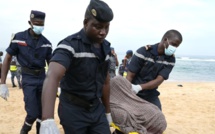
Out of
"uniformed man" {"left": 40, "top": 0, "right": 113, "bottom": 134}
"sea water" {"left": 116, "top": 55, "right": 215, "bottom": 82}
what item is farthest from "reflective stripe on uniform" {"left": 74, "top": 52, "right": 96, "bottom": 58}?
"sea water" {"left": 116, "top": 55, "right": 215, "bottom": 82}

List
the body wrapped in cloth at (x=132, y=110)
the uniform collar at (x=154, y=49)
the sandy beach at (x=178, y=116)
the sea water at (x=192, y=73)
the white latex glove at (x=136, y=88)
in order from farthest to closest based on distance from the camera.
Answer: the sea water at (x=192, y=73)
the sandy beach at (x=178, y=116)
the uniform collar at (x=154, y=49)
the white latex glove at (x=136, y=88)
the body wrapped in cloth at (x=132, y=110)

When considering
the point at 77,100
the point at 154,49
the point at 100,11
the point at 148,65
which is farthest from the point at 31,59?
the point at 100,11

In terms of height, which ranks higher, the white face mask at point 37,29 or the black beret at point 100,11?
the black beret at point 100,11

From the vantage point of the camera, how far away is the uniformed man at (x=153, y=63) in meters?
4.25

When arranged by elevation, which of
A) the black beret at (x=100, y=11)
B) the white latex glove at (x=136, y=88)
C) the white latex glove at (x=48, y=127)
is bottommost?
the white latex glove at (x=136, y=88)

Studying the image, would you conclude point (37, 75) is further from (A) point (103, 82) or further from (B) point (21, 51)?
(A) point (103, 82)

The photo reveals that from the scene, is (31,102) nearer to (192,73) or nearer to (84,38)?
(84,38)

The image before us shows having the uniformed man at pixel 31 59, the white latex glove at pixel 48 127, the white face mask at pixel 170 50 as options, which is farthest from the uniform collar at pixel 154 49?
the white latex glove at pixel 48 127

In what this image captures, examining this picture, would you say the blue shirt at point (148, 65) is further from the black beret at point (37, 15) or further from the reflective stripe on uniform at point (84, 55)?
the reflective stripe on uniform at point (84, 55)

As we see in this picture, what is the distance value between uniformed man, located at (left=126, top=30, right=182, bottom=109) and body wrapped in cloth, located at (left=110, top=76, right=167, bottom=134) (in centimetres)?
27

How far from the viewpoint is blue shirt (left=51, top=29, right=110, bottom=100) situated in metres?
2.26

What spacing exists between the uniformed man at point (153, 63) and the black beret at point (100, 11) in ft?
6.85

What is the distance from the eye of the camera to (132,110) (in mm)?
3963

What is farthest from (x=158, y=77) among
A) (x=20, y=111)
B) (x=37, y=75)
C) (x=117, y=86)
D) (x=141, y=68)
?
(x=20, y=111)
